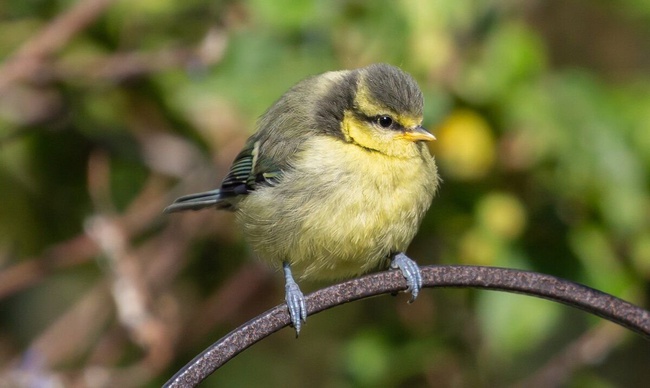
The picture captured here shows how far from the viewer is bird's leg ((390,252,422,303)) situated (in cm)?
220

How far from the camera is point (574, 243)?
2.97m

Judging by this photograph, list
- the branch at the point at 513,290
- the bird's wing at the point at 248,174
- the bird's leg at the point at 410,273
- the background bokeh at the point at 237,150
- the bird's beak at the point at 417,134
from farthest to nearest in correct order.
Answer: the background bokeh at the point at 237,150 → the bird's wing at the point at 248,174 → the bird's beak at the point at 417,134 → the bird's leg at the point at 410,273 → the branch at the point at 513,290

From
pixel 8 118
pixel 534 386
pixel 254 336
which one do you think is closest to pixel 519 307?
pixel 534 386

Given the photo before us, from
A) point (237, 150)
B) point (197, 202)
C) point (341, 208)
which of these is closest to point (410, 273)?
point (341, 208)

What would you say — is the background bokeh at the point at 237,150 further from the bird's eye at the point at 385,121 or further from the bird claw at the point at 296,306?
the bird claw at the point at 296,306

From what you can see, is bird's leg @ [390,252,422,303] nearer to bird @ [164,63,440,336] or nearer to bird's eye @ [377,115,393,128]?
bird @ [164,63,440,336]

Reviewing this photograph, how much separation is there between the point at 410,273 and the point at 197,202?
2.90ft

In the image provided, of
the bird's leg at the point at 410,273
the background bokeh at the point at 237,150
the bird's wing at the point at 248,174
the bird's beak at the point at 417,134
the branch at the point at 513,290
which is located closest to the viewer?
the branch at the point at 513,290

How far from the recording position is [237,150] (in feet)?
10.8

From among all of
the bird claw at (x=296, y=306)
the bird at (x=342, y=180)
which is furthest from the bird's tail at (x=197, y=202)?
the bird claw at (x=296, y=306)

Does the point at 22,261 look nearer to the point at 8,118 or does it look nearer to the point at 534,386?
the point at 8,118

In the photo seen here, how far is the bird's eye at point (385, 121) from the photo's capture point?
2.56 m

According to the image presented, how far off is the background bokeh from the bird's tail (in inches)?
11.3

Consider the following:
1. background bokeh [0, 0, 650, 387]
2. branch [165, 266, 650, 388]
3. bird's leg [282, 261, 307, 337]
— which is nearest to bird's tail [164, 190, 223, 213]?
background bokeh [0, 0, 650, 387]
